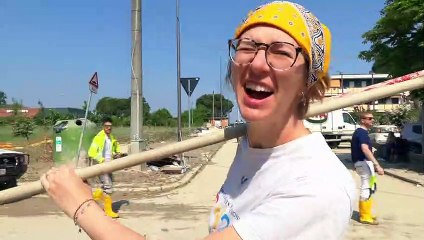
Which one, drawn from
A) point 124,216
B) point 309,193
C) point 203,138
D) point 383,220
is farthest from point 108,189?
point 309,193

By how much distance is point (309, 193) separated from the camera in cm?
134

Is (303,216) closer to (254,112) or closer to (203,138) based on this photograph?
(254,112)

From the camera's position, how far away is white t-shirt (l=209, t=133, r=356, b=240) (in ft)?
4.35

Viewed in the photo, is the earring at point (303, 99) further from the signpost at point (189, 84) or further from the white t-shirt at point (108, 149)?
the signpost at point (189, 84)

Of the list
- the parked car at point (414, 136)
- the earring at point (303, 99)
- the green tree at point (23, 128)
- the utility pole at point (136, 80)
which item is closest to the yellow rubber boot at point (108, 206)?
the utility pole at point (136, 80)

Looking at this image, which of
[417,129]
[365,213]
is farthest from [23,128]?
[365,213]

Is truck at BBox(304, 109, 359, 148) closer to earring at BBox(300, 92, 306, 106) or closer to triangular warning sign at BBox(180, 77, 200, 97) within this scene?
triangular warning sign at BBox(180, 77, 200, 97)

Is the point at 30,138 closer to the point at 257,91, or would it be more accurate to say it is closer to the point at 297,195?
the point at 257,91

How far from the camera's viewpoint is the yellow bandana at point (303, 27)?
4.82 ft

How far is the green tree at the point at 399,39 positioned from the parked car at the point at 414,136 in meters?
3.57

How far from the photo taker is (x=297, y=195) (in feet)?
4.46

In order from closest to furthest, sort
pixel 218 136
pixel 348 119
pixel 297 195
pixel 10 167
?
pixel 297 195 → pixel 218 136 → pixel 10 167 → pixel 348 119

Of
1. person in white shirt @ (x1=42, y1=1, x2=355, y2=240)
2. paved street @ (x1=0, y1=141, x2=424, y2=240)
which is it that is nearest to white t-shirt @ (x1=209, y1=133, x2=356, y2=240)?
person in white shirt @ (x1=42, y1=1, x2=355, y2=240)

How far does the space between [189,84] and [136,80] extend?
178 cm
